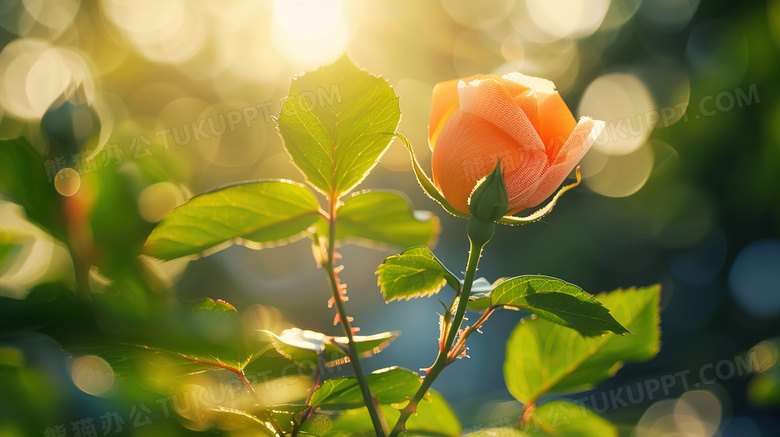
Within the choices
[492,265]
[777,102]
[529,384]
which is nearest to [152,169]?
[529,384]

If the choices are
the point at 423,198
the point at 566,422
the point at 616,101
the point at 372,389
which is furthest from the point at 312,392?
the point at 616,101

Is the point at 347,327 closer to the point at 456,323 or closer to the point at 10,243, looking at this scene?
the point at 456,323

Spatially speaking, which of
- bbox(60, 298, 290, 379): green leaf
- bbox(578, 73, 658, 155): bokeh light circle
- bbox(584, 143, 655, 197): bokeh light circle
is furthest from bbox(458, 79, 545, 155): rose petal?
bbox(578, 73, 658, 155): bokeh light circle

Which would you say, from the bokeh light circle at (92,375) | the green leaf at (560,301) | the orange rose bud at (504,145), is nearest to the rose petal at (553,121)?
the orange rose bud at (504,145)

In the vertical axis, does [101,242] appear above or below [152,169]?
below

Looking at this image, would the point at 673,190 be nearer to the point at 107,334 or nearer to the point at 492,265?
the point at 492,265
